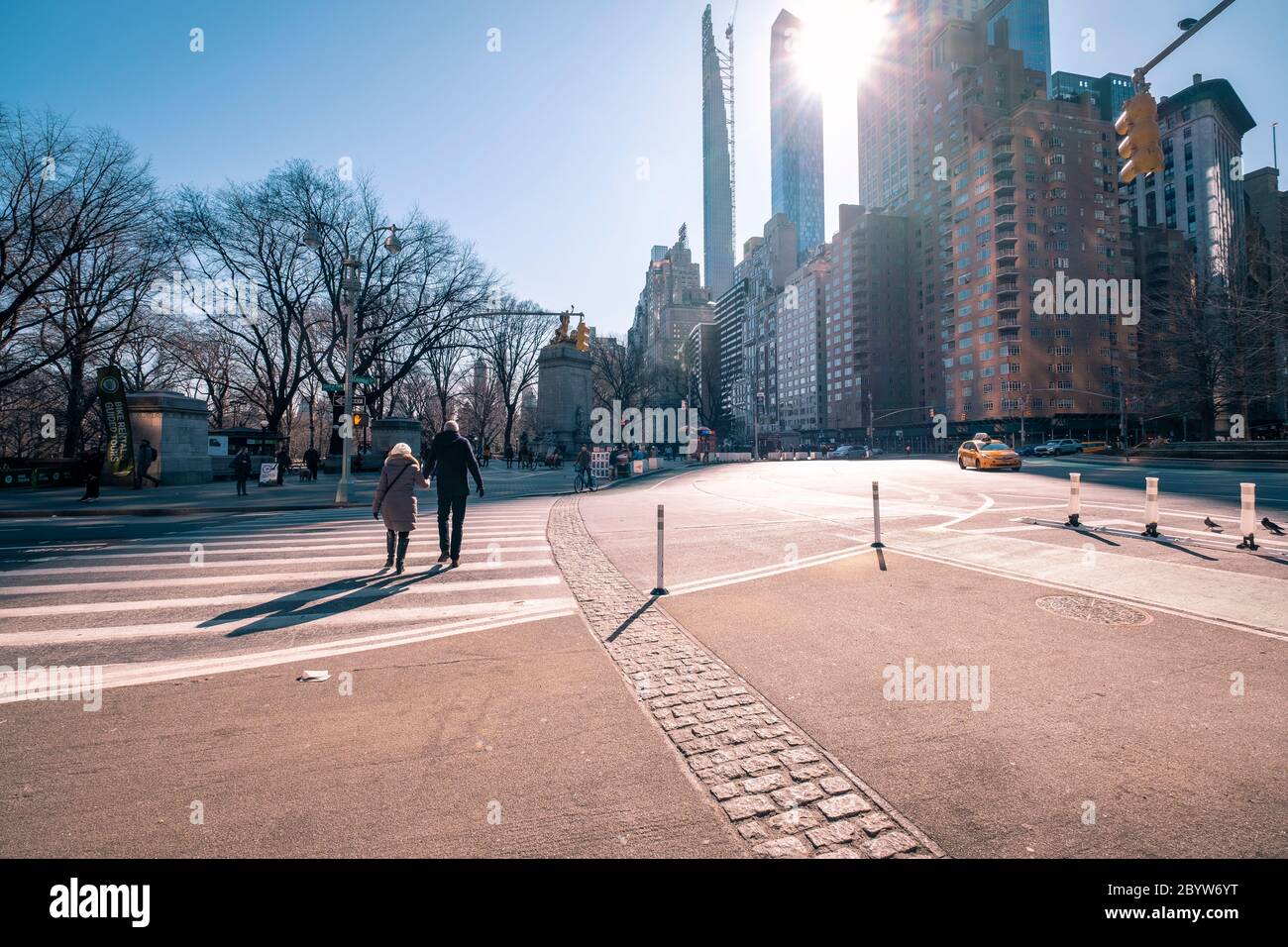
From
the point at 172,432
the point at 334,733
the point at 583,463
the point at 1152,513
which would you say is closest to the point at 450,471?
the point at 334,733

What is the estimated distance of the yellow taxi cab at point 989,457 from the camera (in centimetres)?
3022

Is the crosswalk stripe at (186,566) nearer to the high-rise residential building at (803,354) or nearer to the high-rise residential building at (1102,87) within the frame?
the high-rise residential building at (803,354)

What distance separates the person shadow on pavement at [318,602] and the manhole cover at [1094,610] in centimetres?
747

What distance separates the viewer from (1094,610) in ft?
20.0

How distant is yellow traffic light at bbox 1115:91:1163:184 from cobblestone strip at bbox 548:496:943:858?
407 inches

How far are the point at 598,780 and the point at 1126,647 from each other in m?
4.65

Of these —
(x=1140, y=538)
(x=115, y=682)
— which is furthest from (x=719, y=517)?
(x=115, y=682)

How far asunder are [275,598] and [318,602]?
634mm

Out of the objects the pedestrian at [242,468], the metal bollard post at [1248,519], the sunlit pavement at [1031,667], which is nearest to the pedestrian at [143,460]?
the pedestrian at [242,468]

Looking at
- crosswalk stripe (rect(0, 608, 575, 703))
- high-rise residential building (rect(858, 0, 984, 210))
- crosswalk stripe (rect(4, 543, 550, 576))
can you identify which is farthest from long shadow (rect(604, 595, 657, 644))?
high-rise residential building (rect(858, 0, 984, 210))

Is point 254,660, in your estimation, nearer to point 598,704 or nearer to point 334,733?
point 334,733

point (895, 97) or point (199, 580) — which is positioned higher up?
point (895, 97)
